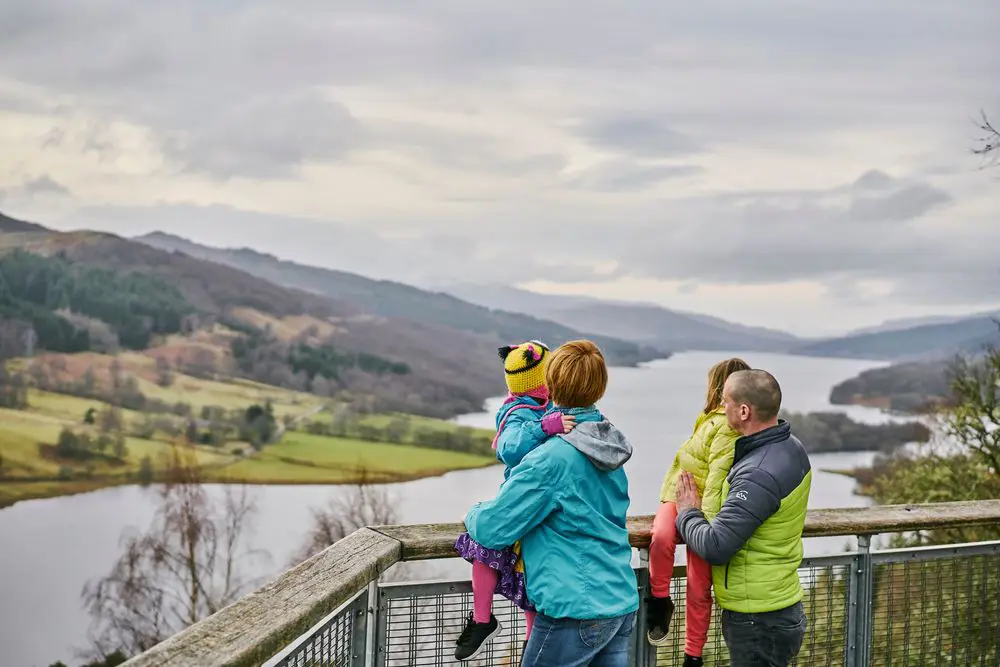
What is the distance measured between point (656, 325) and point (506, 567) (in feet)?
301

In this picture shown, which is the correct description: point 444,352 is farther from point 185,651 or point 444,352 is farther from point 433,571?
point 185,651

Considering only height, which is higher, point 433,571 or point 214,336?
point 214,336

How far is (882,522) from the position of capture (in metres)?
3.51

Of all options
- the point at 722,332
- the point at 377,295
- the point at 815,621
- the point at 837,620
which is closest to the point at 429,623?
the point at 815,621

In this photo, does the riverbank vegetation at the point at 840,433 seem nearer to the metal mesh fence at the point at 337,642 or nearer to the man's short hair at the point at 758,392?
the man's short hair at the point at 758,392

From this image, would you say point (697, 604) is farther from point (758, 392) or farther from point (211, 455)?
point (211, 455)

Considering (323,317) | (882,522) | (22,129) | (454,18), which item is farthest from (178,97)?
(882,522)

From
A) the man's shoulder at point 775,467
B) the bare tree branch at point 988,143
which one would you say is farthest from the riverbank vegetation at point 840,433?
the man's shoulder at point 775,467

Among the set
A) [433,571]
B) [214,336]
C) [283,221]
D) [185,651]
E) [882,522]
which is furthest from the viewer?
[283,221]

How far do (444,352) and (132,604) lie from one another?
155ft

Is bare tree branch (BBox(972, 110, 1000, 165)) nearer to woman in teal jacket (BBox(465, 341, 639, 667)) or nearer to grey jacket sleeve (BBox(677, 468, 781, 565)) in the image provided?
grey jacket sleeve (BBox(677, 468, 781, 565))

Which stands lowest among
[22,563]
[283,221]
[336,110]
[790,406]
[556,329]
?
[22,563]

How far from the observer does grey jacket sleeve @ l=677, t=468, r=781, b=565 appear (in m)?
2.81

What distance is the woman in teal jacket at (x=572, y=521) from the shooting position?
2.50 metres
